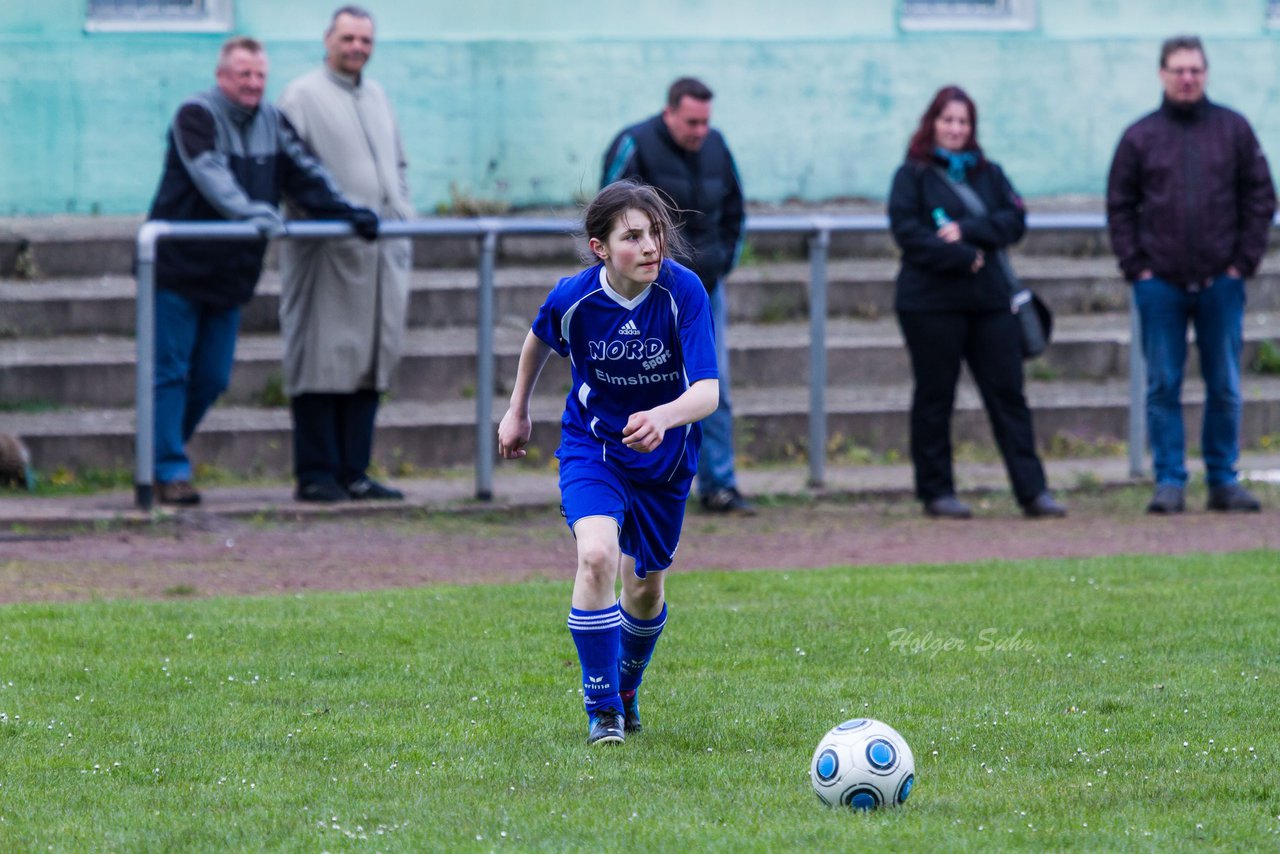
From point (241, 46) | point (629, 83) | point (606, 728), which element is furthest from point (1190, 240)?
point (606, 728)

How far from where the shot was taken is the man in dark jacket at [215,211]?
400 inches

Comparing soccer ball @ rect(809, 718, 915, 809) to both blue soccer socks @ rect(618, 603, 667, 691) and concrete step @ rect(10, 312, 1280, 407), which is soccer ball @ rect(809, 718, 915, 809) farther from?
concrete step @ rect(10, 312, 1280, 407)

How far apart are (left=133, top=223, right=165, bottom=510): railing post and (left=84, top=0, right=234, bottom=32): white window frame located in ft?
14.0

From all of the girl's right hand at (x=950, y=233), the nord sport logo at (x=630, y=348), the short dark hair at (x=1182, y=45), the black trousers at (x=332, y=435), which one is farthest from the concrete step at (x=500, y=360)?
the nord sport logo at (x=630, y=348)

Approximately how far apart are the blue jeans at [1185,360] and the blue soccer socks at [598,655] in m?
5.96

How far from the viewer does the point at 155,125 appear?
45.4ft

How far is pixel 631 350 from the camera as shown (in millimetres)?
5770

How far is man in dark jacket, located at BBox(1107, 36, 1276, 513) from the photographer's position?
1057cm

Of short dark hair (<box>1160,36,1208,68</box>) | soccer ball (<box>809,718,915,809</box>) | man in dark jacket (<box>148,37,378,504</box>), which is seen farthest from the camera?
short dark hair (<box>1160,36,1208,68</box>)

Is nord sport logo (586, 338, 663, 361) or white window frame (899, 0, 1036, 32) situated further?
white window frame (899, 0, 1036, 32)

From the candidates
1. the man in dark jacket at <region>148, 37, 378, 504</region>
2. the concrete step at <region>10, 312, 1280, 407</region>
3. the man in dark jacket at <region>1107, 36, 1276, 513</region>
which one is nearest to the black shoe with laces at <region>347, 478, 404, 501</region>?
the man in dark jacket at <region>148, 37, 378, 504</region>

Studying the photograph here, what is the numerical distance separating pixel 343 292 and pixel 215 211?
796 mm

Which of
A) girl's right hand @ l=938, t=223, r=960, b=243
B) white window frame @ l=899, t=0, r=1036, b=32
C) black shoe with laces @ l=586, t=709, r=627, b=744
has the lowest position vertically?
black shoe with laces @ l=586, t=709, r=627, b=744

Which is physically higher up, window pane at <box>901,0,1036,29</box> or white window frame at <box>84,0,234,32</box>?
window pane at <box>901,0,1036,29</box>
